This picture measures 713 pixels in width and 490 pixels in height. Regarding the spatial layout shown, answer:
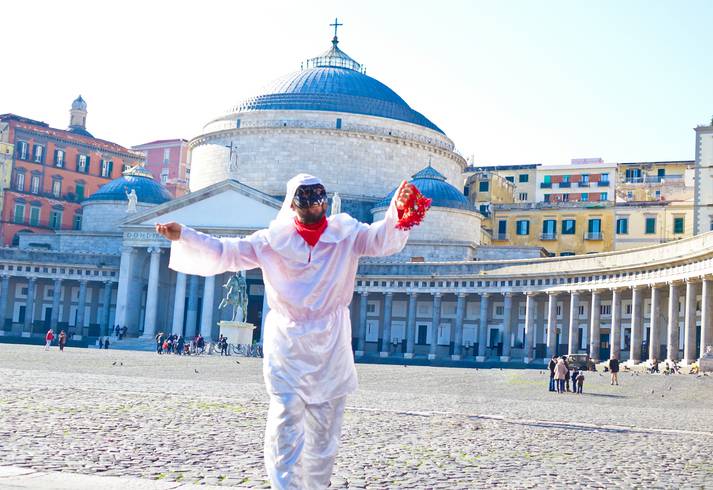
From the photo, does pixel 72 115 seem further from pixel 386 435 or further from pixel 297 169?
pixel 386 435

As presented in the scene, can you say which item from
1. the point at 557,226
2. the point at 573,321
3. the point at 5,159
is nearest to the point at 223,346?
the point at 573,321

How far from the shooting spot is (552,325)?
7062cm

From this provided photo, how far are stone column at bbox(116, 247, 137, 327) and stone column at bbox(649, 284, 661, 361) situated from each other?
40.9m

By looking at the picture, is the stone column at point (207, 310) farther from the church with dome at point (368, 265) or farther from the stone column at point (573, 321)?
the stone column at point (573, 321)

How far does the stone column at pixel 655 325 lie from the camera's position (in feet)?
197

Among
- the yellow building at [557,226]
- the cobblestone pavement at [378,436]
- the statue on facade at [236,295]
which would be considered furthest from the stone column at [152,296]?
the cobblestone pavement at [378,436]

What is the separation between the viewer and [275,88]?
96.6m

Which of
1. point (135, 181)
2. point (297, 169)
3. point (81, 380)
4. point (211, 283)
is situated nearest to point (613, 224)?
point (297, 169)

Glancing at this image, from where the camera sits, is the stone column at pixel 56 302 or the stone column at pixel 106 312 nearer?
the stone column at pixel 56 302

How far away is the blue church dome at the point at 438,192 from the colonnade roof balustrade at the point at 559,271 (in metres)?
7.54

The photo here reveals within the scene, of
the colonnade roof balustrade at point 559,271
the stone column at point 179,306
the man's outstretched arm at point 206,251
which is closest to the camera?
the man's outstretched arm at point 206,251

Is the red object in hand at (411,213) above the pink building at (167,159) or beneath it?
beneath

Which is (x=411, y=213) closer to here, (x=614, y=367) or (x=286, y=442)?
(x=286, y=442)

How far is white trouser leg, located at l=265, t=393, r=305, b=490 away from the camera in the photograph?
27.9ft
